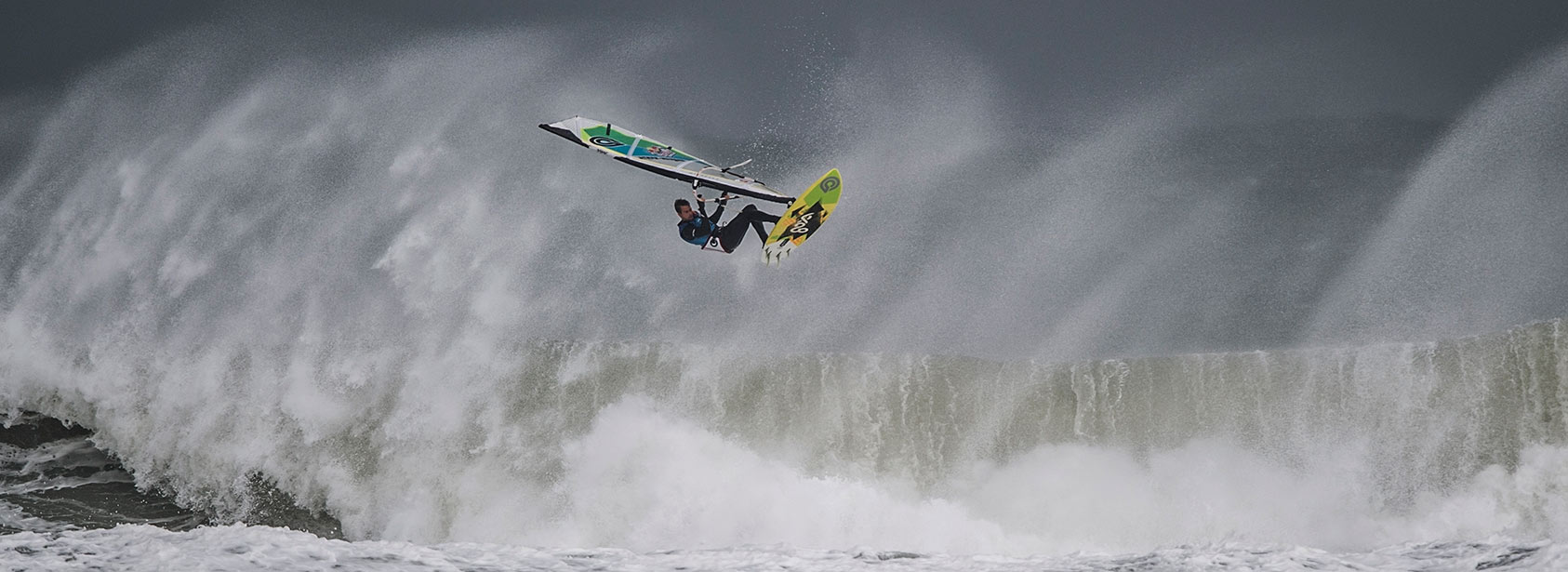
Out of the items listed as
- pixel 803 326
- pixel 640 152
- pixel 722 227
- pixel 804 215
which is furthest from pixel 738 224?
pixel 803 326

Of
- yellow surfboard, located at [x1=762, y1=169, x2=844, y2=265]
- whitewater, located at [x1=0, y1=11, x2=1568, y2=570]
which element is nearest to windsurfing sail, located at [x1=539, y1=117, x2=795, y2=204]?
yellow surfboard, located at [x1=762, y1=169, x2=844, y2=265]

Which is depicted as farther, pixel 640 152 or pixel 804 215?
pixel 640 152

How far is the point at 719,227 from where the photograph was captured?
29.4 feet

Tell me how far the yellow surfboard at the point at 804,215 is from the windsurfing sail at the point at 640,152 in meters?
0.14

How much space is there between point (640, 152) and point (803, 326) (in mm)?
2669

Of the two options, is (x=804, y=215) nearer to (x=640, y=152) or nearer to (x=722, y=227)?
(x=722, y=227)

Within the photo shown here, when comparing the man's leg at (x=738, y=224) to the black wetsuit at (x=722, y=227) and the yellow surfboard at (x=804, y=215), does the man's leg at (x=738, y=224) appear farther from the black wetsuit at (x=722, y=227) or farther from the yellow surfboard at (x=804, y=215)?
the yellow surfboard at (x=804, y=215)

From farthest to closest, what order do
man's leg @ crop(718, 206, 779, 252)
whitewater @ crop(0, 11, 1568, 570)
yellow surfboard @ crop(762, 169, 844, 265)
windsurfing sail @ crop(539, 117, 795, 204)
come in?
1. whitewater @ crop(0, 11, 1568, 570)
2. man's leg @ crop(718, 206, 779, 252)
3. windsurfing sail @ crop(539, 117, 795, 204)
4. yellow surfboard @ crop(762, 169, 844, 265)

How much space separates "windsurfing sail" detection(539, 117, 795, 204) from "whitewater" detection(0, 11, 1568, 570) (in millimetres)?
1275

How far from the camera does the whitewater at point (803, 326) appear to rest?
9.81 m

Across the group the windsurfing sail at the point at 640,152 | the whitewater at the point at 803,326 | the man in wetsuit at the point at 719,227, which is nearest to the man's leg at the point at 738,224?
the man in wetsuit at the point at 719,227

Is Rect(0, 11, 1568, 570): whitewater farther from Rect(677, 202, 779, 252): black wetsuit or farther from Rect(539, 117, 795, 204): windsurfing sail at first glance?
Rect(677, 202, 779, 252): black wetsuit

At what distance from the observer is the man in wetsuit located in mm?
8789

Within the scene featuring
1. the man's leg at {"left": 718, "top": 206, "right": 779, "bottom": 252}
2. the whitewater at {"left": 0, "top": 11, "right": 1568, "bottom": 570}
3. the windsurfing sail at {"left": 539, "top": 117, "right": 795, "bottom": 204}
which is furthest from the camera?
the whitewater at {"left": 0, "top": 11, "right": 1568, "bottom": 570}
